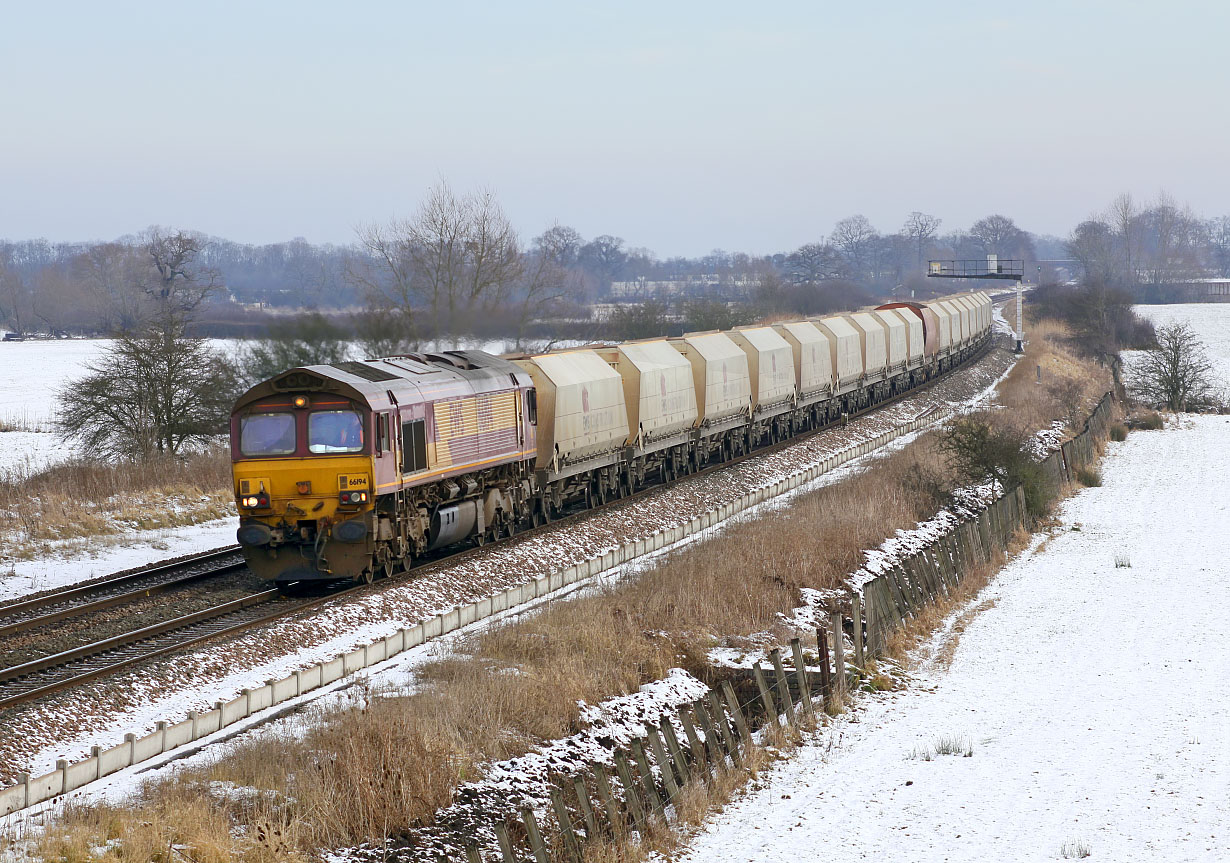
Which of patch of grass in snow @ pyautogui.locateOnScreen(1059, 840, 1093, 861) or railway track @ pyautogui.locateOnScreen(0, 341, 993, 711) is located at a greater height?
railway track @ pyautogui.locateOnScreen(0, 341, 993, 711)

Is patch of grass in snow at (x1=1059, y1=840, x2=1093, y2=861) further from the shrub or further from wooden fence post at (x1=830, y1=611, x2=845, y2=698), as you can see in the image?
the shrub

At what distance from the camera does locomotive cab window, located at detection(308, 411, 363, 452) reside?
59.8 ft

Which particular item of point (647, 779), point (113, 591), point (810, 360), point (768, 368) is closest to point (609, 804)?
point (647, 779)

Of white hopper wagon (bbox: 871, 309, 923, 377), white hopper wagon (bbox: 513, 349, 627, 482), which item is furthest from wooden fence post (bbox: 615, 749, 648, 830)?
white hopper wagon (bbox: 871, 309, 923, 377)

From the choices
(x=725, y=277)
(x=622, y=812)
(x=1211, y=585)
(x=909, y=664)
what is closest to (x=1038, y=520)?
(x=1211, y=585)

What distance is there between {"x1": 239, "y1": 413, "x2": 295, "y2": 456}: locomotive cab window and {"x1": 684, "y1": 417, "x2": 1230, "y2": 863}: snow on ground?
9.27 metres

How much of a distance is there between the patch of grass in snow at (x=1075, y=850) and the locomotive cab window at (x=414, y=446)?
11.6m

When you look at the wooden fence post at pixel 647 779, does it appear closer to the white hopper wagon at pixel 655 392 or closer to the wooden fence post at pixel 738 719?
the wooden fence post at pixel 738 719

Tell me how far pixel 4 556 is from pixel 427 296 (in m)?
34.3

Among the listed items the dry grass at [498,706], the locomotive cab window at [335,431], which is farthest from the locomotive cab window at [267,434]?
the dry grass at [498,706]

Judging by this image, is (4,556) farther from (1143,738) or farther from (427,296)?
(427,296)

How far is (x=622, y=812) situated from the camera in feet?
37.7

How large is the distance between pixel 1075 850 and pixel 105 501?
21.8 m

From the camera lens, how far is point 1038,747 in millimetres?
13750
